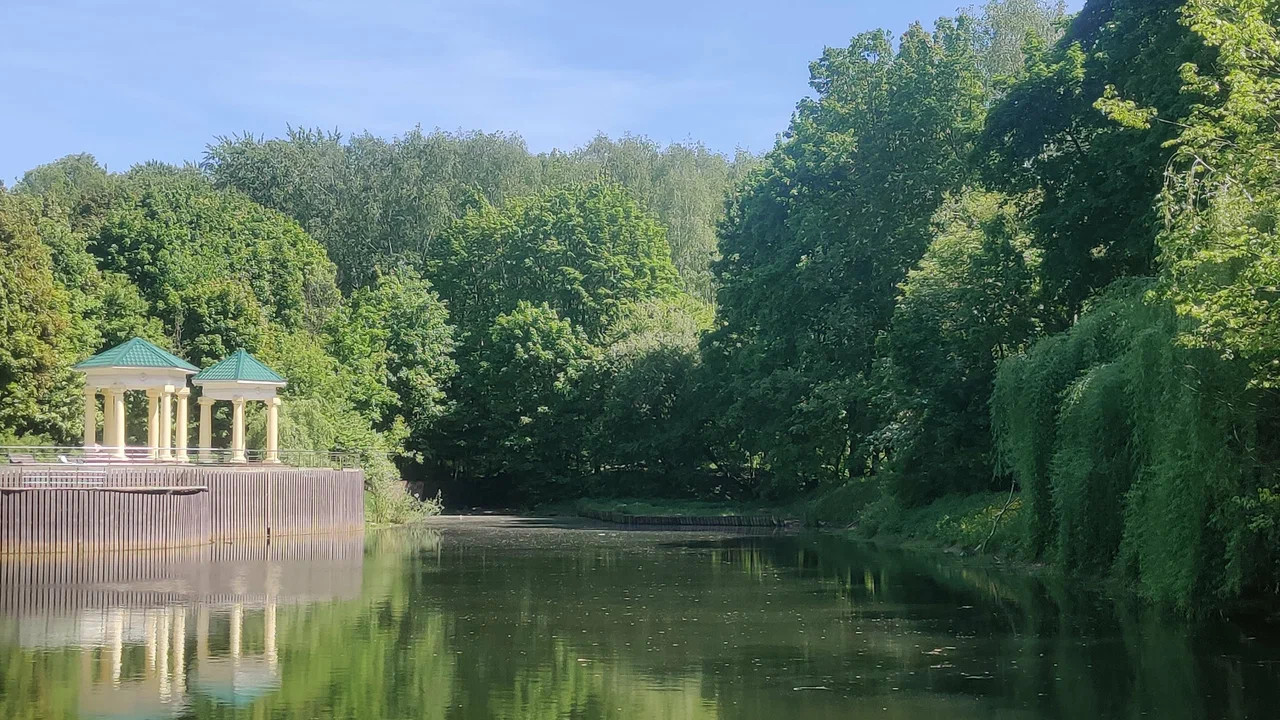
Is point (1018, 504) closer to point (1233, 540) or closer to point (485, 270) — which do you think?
point (1233, 540)

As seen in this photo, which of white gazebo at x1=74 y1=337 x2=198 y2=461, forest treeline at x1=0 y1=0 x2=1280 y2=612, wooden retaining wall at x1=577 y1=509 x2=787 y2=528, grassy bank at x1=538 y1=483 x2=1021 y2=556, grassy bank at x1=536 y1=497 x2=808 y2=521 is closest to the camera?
forest treeline at x1=0 y1=0 x2=1280 y2=612

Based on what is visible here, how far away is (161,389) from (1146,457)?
30256 mm

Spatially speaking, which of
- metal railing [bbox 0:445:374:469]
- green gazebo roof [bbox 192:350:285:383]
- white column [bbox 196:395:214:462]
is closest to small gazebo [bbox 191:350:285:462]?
green gazebo roof [bbox 192:350:285:383]

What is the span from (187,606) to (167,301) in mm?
32963

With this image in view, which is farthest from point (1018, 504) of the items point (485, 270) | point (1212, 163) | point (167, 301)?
point (485, 270)

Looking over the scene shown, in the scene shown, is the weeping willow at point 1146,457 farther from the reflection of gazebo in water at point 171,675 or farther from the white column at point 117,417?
the white column at point 117,417

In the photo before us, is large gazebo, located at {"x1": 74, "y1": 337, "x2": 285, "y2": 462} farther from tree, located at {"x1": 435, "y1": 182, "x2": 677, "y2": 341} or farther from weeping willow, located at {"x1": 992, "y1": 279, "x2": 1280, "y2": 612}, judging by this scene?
tree, located at {"x1": 435, "y1": 182, "x2": 677, "y2": 341}

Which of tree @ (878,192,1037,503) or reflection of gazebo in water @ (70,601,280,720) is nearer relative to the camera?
reflection of gazebo in water @ (70,601,280,720)

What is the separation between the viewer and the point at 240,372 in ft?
151

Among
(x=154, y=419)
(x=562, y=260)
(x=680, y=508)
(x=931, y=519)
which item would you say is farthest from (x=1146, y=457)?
(x=562, y=260)

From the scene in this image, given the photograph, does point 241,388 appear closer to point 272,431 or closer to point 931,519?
point 272,431

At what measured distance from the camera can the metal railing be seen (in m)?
39.1

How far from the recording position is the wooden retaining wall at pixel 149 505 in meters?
34.5

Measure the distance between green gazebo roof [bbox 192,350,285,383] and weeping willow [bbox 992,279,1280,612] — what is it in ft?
81.8
